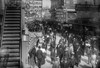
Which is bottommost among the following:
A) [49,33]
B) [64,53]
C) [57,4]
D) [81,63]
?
[81,63]

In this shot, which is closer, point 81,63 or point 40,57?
point 40,57

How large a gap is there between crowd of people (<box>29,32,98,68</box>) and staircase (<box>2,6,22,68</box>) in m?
0.62

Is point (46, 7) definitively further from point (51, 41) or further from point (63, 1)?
point (51, 41)

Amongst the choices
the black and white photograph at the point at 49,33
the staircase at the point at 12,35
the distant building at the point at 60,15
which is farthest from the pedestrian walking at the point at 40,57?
the distant building at the point at 60,15

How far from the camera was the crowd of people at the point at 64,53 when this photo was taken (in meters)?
5.90

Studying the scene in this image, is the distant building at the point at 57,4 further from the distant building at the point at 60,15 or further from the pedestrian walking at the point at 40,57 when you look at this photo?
the pedestrian walking at the point at 40,57

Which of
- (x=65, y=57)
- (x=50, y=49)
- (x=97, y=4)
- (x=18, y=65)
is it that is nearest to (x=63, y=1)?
(x=97, y=4)

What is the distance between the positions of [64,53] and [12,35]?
89.1 inches

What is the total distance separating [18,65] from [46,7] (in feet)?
9.69

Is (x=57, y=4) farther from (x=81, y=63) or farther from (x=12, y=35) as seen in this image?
(x=81, y=63)

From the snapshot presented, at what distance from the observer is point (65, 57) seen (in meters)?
6.01

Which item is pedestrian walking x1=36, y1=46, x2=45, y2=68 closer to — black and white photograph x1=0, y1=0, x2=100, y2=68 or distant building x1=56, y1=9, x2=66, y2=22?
black and white photograph x1=0, y1=0, x2=100, y2=68

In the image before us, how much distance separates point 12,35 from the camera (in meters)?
6.93

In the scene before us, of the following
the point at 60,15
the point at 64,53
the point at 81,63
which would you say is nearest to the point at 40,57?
the point at 64,53
